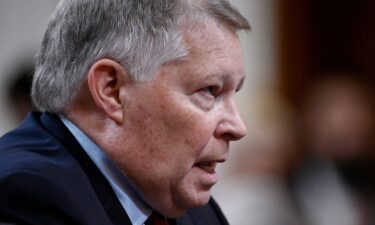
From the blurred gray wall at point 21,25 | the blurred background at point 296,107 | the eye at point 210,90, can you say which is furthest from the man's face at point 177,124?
the blurred gray wall at point 21,25

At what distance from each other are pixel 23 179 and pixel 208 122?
0.38 metres

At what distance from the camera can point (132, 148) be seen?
6.11 ft

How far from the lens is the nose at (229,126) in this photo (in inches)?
75.0

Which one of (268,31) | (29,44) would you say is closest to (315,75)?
(268,31)

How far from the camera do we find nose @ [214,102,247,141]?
191 cm

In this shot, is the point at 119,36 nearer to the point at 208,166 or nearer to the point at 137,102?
the point at 137,102

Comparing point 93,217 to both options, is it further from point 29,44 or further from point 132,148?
point 29,44

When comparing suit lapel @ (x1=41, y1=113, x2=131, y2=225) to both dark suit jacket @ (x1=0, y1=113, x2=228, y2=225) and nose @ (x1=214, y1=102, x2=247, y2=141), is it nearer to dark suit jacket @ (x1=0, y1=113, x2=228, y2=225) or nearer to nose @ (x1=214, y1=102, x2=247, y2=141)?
dark suit jacket @ (x1=0, y1=113, x2=228, y2=225)

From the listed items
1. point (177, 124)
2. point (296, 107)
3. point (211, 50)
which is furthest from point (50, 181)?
point (296, 107)

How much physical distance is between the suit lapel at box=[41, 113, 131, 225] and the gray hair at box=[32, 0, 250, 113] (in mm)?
72

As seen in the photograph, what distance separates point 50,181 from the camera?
1716 millimetres

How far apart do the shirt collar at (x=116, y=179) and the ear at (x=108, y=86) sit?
0.07 meters

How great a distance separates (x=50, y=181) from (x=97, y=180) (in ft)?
0.51

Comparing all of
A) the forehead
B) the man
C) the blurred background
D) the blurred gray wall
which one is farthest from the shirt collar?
the blurred gray wall
